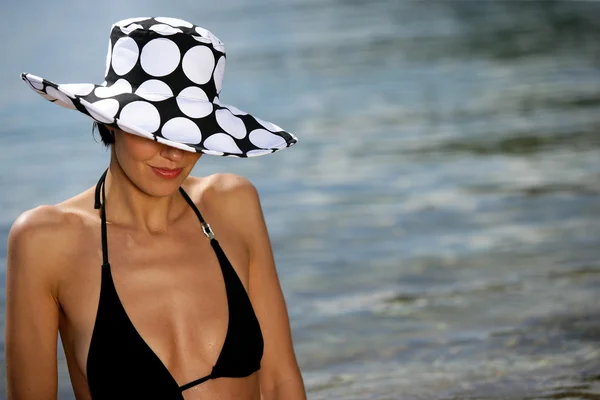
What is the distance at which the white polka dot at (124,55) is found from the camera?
7.58 ft

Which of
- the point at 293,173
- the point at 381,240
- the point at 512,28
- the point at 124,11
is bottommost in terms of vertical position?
the point at 381,240

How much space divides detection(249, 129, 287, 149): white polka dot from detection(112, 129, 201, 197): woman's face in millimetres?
123

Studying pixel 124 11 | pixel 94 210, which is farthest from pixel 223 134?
pixel 124 11

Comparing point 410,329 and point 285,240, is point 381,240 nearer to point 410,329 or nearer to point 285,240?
point 285,240

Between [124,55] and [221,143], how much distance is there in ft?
0.90

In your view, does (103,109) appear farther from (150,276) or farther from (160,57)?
(150,276)

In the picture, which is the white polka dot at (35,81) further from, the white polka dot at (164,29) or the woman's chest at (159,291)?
the woman's chest at (159,291)

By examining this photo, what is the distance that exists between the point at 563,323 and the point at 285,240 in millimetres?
1826

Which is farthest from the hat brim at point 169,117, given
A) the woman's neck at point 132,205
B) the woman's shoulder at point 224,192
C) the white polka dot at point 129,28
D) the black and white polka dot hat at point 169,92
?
the woman's shoulder at point 224,192

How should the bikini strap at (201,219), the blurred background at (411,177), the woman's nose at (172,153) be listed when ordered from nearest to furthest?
the woman's nose at (172,153), the bikini strap at (201,219), the blurred background at (411,177)

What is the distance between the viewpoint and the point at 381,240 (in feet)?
20.1

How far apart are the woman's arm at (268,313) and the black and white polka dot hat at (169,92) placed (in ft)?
1.22

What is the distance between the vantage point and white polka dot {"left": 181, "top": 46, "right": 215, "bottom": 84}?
2340mm

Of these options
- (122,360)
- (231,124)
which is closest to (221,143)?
(231,124)
